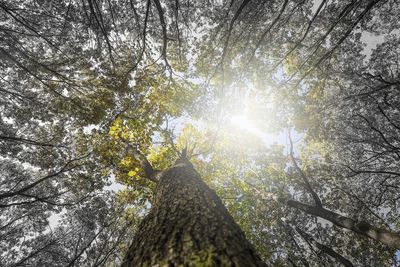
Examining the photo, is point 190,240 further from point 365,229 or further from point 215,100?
point 215,100

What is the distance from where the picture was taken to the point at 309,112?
9164 mm

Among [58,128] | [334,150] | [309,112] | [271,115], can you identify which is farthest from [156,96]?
[334,150]

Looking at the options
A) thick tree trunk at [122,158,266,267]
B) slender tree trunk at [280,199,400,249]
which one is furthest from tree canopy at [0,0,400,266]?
thick tree trunk at [122,158,266,267]

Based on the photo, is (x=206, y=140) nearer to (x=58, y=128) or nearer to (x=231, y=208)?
(x=231, y=208)

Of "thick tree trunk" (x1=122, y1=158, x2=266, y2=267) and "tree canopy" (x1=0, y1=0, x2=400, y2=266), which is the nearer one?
"thick tree trunk" (x1=122, y1=158, x2=266, y2=267)

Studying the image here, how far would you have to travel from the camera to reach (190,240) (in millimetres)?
1631

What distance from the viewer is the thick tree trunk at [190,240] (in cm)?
141

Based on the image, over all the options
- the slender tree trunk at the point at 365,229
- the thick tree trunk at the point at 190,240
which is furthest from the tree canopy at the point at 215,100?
the thick tree trunk at the point at 190,240

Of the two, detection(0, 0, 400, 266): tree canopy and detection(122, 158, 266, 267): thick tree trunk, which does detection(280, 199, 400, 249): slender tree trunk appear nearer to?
detection(0, 0, 400, 266): tree canopy

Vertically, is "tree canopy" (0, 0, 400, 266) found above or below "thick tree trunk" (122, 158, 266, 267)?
above

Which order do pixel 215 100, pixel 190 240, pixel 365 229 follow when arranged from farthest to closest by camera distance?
pixel 215 100 < pixel 365 229 < pixel 190 240

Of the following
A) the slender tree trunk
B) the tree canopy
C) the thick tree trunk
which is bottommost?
the thick tree trunk

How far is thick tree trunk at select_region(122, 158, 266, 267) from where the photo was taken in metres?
1.41

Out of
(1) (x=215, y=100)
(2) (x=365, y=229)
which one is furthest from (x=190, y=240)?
(1) (x=215, y=100)
